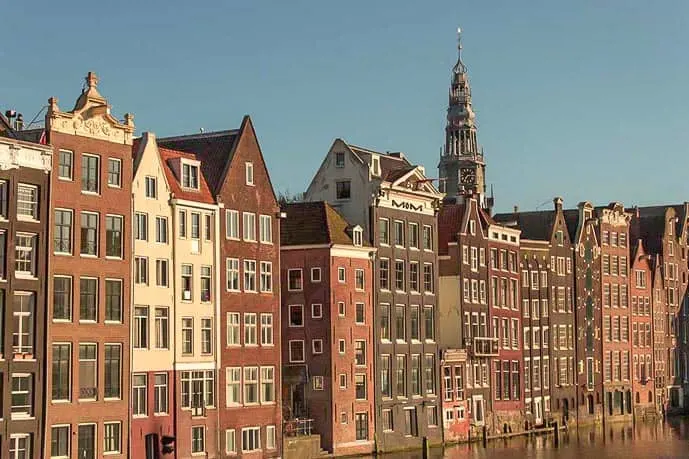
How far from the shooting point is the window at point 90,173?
2436 inches

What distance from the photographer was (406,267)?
88938mm

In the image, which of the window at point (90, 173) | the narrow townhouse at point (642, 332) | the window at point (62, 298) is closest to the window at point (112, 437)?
the window at point (62, 298)

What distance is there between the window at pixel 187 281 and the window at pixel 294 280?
13131 mm

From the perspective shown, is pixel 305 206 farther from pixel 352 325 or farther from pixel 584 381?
pixel 584 381

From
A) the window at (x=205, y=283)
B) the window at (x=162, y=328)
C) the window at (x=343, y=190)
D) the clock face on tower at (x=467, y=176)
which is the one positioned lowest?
the window at (x=162, y=328)

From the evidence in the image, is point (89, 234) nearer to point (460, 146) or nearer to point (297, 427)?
point (297, 427)

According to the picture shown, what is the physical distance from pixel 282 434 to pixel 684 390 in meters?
72.9

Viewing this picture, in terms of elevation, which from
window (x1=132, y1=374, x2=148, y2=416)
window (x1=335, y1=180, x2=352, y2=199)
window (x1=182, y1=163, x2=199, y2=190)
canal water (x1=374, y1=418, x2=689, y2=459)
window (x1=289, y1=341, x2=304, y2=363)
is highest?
window (x1=335, y1=180, x2=352, y2=199)

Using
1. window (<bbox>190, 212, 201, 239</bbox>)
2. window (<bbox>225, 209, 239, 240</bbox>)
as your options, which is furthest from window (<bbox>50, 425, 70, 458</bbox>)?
window (<bbox>225, 209, 239, 240</bbox>)

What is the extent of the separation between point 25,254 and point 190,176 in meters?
12.7

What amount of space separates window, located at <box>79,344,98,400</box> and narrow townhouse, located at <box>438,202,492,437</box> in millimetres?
36794

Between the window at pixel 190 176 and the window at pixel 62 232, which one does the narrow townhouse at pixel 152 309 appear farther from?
the window at pixel 62 232

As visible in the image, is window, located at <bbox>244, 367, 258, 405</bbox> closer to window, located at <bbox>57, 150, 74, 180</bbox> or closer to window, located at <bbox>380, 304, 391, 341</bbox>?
window, located at <bbox>380, 304, 391, 341</bbox>

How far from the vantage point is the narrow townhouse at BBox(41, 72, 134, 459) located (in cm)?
6009
